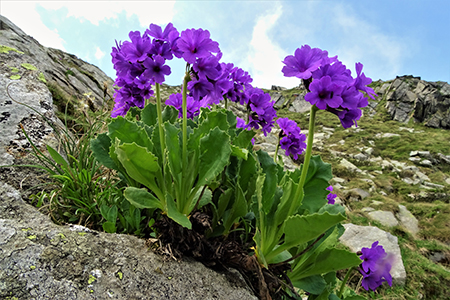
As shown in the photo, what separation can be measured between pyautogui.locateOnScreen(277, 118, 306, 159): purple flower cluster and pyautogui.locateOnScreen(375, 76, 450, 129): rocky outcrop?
72185 millimetres

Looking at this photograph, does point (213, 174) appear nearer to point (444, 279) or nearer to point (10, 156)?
point (10, 156)

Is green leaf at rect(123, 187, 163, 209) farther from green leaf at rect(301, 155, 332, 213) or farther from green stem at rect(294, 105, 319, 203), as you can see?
green leaf at rect(301, 155, 332, 213)

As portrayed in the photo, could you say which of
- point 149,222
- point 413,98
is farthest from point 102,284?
point 413,98

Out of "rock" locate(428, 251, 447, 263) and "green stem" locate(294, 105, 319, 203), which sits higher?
"green stem" locate(294, 105, 319, 203)

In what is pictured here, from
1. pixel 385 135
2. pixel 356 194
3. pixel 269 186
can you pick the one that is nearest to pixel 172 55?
pixel 269 186

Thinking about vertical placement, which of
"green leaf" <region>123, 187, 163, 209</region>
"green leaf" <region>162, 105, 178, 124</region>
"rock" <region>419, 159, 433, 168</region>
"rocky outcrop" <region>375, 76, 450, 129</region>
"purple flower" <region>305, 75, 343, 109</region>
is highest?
"rocky outcrop" <region>375, 76, 450, 129</region>

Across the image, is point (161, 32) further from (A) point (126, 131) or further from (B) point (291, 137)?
(B) point (291, 137)

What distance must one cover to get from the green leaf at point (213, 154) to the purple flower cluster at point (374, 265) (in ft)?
4.68

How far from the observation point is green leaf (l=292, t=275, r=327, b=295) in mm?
1781

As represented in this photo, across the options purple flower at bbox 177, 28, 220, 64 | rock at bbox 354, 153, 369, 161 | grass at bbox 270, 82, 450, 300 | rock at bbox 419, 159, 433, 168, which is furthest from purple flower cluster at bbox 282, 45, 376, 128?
rock at bbox 419, 159, 433, 168

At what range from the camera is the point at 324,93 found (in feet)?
4.26

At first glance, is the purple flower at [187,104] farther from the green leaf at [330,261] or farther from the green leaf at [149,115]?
the green leaf at [330,261]

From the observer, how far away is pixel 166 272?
1.43m

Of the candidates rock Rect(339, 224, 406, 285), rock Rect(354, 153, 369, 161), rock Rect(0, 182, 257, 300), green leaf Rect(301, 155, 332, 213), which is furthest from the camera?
rock Rect(354, 153, 369, 161)
